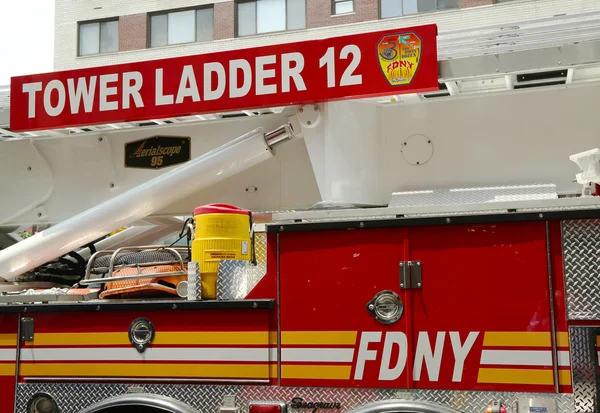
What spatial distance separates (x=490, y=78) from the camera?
173 inches

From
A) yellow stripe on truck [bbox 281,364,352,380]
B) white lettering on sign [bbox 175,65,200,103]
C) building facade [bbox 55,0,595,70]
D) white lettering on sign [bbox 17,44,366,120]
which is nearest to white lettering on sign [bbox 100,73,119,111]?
white lettering on sign [bbox 17,44,366,120]

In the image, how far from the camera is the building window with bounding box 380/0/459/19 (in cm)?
1936

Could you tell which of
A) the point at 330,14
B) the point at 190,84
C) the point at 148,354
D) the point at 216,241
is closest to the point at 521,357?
the point at 216,241

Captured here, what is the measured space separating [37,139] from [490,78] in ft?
12.1

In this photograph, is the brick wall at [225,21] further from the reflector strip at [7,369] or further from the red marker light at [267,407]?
the red marker light at [267,407]

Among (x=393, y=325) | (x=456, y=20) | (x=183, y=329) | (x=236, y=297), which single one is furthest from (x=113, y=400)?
(x=456, y=20)

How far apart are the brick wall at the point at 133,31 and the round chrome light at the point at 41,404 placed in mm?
19998

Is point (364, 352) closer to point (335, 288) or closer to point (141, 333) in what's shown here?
point (335, 288)

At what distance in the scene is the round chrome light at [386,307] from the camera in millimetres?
3545

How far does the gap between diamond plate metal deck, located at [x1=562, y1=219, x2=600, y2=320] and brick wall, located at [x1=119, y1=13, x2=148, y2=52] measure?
21063mm

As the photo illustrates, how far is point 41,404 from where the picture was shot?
13.5 ft

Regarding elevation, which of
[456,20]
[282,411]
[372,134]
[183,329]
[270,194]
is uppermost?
[456,20]

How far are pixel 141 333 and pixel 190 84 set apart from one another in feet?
6.14

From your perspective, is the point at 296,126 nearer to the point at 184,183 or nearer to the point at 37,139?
the point at 184,183
